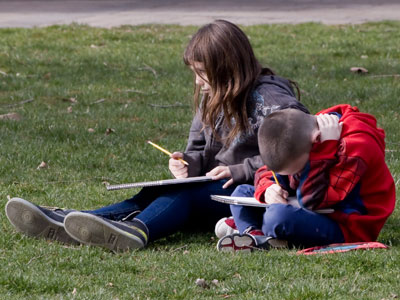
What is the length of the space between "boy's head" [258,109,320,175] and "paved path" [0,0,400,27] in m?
9.79

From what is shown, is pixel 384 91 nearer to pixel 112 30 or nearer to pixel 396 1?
pixel 112 30

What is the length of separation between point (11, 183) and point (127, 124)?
195 centimetres

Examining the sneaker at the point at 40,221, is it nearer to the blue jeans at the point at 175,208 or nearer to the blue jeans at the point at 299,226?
the blue jeans at the point at 175,208

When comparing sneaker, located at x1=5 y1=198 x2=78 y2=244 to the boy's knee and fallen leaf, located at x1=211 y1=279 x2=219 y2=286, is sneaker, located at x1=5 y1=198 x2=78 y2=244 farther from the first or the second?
fallen leaf, located at x1=211 y1=279 x2=219 y2=286

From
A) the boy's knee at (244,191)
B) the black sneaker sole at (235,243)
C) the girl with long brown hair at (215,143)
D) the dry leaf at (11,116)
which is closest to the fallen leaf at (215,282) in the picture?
the black sneaker sole at (235,243)

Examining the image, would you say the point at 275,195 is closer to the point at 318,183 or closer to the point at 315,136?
the point at 318,183

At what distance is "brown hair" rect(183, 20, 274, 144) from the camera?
424 cm

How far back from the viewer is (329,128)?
12.1ft

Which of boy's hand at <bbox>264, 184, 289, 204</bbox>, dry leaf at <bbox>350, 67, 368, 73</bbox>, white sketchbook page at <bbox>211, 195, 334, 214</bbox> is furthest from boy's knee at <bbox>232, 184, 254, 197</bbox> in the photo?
dry leaf at <bbox>350, 67, 368, 73</bbox>

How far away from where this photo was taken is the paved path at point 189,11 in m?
13.8

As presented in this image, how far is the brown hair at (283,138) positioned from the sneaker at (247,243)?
46cm

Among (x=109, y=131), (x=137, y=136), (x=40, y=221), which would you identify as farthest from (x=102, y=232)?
(x=109, y=131)

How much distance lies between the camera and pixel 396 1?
16.3m

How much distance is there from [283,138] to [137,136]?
11.5 ft
